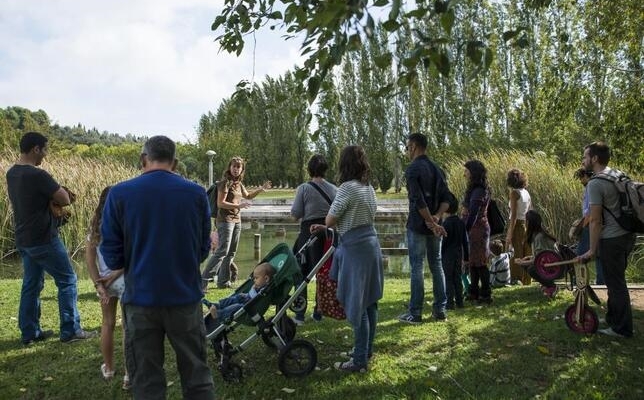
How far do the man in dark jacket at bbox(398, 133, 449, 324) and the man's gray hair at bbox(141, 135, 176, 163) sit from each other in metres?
2.89

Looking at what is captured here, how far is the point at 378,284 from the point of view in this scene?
4.33m

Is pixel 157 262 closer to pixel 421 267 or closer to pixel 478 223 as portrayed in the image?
pixel 421 267

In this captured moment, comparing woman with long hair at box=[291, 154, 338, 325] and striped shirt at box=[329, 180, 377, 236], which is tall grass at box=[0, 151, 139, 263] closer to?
woman with long hair at box=[291, 154, 338, 325]

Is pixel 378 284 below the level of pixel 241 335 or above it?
above

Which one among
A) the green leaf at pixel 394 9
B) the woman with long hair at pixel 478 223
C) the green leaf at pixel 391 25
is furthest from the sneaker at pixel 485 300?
the green leaf at pixel 394 9

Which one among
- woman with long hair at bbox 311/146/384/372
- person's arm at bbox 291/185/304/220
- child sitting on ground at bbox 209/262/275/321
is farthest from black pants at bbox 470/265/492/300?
child sitting on ground at bbox 209/262/275/321

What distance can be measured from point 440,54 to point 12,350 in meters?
4.74

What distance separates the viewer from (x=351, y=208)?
14.0 ft

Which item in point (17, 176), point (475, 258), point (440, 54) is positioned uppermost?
point (440, 54)

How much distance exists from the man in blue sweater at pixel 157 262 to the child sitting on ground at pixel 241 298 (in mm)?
1017

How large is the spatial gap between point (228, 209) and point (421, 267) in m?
3.07

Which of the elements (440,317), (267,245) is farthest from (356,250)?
(267,245)

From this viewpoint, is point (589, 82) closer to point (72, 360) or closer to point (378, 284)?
point (378, 284)

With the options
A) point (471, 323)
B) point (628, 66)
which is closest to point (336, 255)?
point (471, 323)
